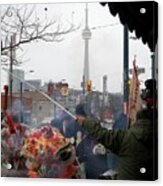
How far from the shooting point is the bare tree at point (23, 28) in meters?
1.54

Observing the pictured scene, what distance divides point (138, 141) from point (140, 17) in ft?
1.05

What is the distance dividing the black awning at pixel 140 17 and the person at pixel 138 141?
0.12 meters

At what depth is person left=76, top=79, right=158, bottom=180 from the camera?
146 cm

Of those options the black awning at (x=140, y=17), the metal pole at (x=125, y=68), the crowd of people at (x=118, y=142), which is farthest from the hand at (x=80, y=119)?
the black awning at (x=140, y=17)

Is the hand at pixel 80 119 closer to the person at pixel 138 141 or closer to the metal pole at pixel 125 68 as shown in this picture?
the person at pixel 138 141

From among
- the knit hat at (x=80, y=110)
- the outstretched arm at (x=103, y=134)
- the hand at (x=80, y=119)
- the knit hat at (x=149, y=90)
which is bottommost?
the outstretched arm at (x=103, y=134)

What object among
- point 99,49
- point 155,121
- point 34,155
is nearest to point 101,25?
point 99,49

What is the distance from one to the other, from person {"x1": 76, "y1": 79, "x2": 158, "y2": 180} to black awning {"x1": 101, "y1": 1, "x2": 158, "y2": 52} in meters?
0.12

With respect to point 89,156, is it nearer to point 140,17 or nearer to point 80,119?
point 80,119

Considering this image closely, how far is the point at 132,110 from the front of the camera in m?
1.47

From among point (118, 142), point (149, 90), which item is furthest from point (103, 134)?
point (149, 90)

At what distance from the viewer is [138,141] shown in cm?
147

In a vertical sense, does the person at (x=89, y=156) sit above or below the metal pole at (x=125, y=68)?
below

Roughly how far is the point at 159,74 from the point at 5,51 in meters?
0.43
